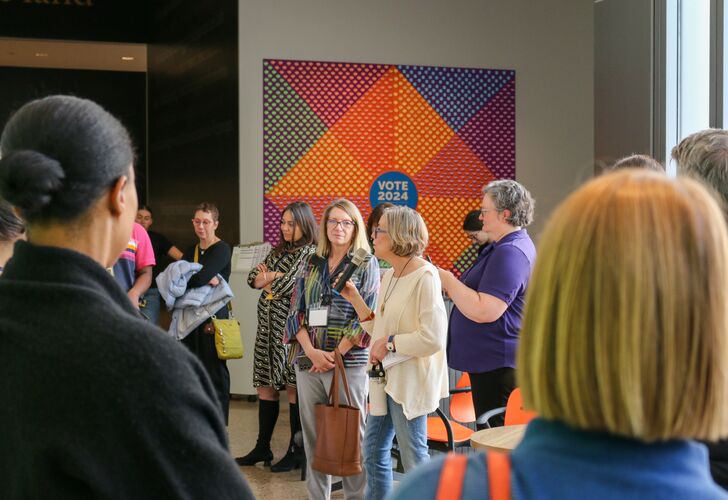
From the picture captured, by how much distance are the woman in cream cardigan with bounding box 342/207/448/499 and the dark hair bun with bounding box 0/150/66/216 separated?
9.16 ft

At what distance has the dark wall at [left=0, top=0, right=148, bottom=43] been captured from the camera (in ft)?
30.8

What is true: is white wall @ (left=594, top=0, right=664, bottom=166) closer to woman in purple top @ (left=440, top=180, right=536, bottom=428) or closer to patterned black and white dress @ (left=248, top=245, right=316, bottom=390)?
Result: woman in purple top @ (left=440, top=180, right=536, bottom=428)

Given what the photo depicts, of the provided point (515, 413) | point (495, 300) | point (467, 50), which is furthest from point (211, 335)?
point (467, 50)

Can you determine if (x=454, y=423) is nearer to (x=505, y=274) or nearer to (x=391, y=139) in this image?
(x=505, y=274)

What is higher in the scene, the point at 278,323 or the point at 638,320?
the point at 638,320

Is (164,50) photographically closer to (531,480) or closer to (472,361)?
(472,361)

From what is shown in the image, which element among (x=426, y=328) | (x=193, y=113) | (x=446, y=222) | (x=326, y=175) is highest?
(x=193, y=113)

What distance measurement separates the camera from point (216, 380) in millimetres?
6215

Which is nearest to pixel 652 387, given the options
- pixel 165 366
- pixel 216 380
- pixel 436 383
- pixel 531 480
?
pixel 531 480

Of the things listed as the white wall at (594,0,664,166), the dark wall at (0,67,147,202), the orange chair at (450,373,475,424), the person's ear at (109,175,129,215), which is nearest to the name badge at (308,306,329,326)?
the orange chair at (450,373,475,424)

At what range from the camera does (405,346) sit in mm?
3977

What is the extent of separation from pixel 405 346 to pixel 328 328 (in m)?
0.67

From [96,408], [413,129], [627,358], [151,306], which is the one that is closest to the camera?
[627,358]

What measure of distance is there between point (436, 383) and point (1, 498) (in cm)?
296
